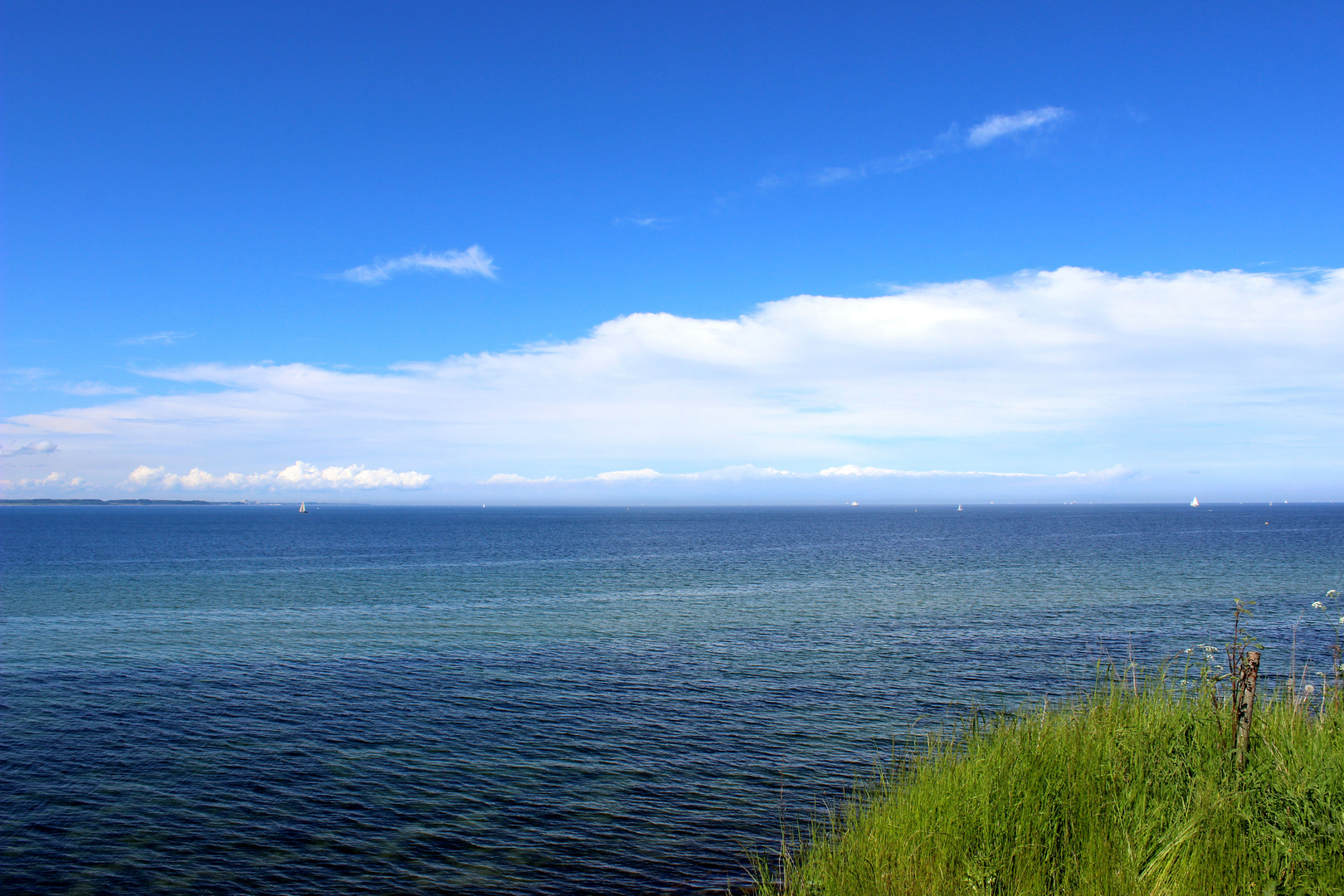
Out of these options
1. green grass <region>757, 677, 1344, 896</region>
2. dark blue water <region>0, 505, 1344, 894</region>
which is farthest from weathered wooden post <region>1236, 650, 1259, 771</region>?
dark blue water <region>0, 505, 1344, 894</region>

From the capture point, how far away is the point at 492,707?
103ft

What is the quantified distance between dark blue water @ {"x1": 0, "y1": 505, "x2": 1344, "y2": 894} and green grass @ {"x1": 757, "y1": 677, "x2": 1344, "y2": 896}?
6517mm

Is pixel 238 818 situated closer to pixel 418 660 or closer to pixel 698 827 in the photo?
pixel 698 827

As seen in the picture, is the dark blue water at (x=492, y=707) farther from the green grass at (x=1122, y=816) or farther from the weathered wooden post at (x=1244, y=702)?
the weathered wooden post at (x=1244, y=702)

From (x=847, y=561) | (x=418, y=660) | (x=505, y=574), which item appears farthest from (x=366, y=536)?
(x=418, y=660)

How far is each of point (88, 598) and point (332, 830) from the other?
60518mm

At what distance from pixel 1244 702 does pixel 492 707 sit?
26.3 meters

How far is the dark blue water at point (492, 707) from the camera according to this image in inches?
757

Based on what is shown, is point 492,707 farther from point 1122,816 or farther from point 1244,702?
point 1244,702

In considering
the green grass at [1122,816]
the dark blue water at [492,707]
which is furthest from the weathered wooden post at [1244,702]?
the dark blue water at [492,707]

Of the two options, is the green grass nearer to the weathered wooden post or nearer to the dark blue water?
the weathered wooden post

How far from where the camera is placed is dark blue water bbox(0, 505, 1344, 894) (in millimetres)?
19219

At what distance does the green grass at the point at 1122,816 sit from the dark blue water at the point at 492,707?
6.52m

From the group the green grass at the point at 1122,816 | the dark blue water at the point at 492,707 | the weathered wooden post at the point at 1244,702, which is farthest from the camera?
the dark blue water at the point at 492,707
